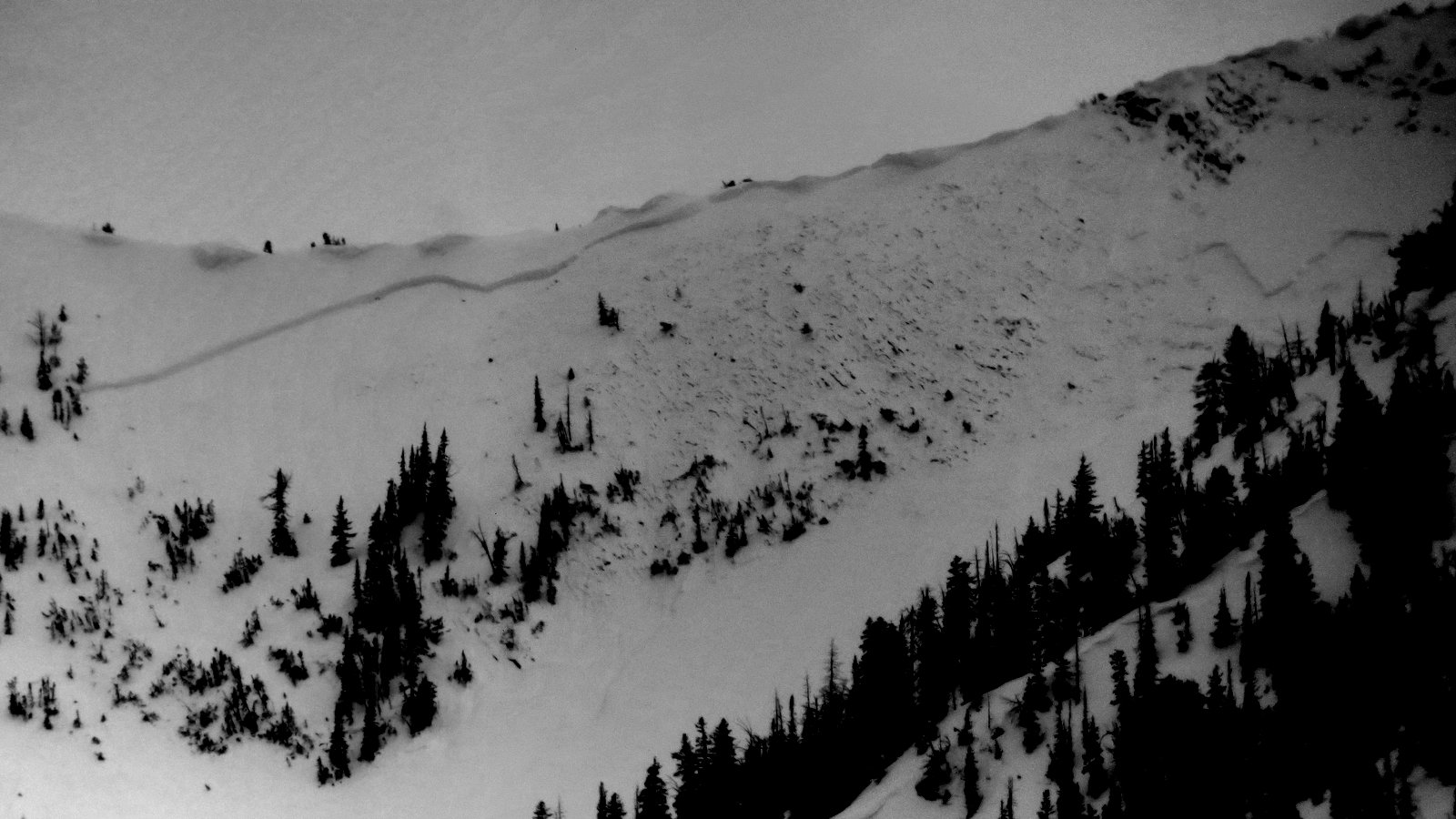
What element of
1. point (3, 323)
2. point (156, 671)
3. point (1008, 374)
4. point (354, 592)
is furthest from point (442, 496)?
point (1008, 374)

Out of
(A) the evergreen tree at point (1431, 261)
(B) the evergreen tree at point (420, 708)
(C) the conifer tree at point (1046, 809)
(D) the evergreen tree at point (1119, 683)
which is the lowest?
(C) the conifer tree at point (1046, 809)

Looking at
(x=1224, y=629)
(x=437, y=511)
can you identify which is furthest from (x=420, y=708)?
(x=1224, y=629)

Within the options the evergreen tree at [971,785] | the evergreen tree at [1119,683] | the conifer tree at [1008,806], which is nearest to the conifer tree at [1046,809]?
the conifer tree at [1008,806]

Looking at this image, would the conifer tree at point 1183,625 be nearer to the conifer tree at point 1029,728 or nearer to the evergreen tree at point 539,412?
the conifer tree at point 1029,728

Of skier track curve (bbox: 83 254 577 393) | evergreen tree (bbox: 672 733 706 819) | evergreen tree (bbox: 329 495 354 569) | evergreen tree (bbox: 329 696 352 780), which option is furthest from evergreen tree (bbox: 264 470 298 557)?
evergreen tree (bbox: 672 733 706 819)

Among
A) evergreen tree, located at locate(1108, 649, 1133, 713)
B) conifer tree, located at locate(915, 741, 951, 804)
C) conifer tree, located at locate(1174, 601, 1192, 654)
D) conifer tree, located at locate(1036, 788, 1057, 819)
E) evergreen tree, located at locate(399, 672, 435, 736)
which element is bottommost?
conifer tree, located at locate(915, 741, 951, 804)

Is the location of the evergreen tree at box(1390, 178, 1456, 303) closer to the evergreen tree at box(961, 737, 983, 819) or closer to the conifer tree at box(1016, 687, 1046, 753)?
the conifer tree at box(1016, 687, 1046, 753)
